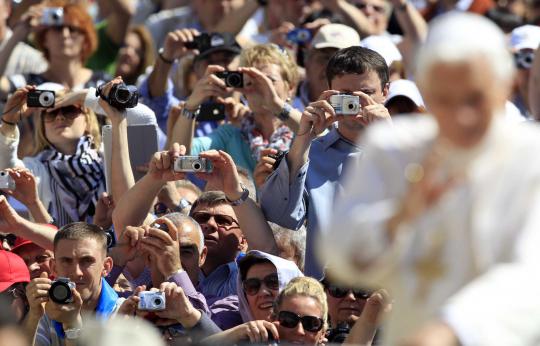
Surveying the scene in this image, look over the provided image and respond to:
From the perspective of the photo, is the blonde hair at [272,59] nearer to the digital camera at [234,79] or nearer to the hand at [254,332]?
the digital camera at [234,79]

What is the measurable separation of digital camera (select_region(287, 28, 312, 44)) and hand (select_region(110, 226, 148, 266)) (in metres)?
3.01

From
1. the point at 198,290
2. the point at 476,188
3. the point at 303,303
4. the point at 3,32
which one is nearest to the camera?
the point at 476,188

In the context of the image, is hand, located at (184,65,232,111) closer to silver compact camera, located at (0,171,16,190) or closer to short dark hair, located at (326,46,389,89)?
short dark hair, located at (326,46,389,89)

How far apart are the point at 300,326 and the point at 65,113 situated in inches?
113

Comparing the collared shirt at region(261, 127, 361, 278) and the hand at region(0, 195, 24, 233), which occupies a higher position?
the collared shirt at region(261, 127, 361, 278)

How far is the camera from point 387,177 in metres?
4.06

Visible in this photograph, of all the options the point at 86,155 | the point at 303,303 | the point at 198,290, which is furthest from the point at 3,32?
the point at 303,303

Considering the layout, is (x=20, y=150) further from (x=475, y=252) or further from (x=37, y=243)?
(x=475, y=252)

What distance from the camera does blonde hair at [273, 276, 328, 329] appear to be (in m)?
6.18

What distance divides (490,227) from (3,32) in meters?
7.26

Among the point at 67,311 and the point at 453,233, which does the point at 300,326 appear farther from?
the point at 453,233

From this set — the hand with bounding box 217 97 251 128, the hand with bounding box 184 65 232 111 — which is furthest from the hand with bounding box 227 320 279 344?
the hand with bounding box 217 97 251 128

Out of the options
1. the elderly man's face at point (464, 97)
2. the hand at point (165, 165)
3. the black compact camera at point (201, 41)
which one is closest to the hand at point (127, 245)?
the hand at point (165, 165)

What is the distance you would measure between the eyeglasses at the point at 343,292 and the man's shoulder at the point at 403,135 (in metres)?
2.66
